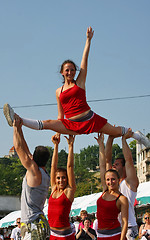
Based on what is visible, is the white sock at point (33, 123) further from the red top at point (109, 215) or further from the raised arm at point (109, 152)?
the red top at point (109, 215)

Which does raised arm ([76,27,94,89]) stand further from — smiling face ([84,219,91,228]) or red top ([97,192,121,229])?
smiling face ([84,219,91,228])

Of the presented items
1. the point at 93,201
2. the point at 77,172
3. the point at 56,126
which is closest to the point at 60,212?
the point at 56,126

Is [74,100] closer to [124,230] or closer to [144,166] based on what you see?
[124,230]

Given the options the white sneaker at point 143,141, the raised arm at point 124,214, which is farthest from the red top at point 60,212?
the white sneaker at point 143,141

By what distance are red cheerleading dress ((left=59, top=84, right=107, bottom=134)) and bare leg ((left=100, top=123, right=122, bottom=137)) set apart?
8 centimetres

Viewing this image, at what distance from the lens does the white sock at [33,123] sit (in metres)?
6.33

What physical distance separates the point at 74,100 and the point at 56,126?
60 centimetres

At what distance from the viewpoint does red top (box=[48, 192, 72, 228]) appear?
21.3 ft

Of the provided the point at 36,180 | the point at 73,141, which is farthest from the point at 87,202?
the point at 36,180

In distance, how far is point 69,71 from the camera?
7027 millimetres

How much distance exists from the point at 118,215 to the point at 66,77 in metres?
2.50

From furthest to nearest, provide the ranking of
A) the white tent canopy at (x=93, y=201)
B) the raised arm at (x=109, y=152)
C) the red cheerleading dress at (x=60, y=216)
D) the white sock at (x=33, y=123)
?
the white tent canopy at (x=93, y=201) → the raised arm at (x=109, y=152) → the red cheerleading dress at (x=60, y=216) → the white sock at (x=33, y=123)

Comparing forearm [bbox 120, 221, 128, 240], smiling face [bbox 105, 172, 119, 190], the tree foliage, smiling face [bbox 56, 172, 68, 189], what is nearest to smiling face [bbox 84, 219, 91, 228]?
smiling face [bbox 56, 172, 68, 189]

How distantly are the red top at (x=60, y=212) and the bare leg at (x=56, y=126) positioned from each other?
3.45 ft
